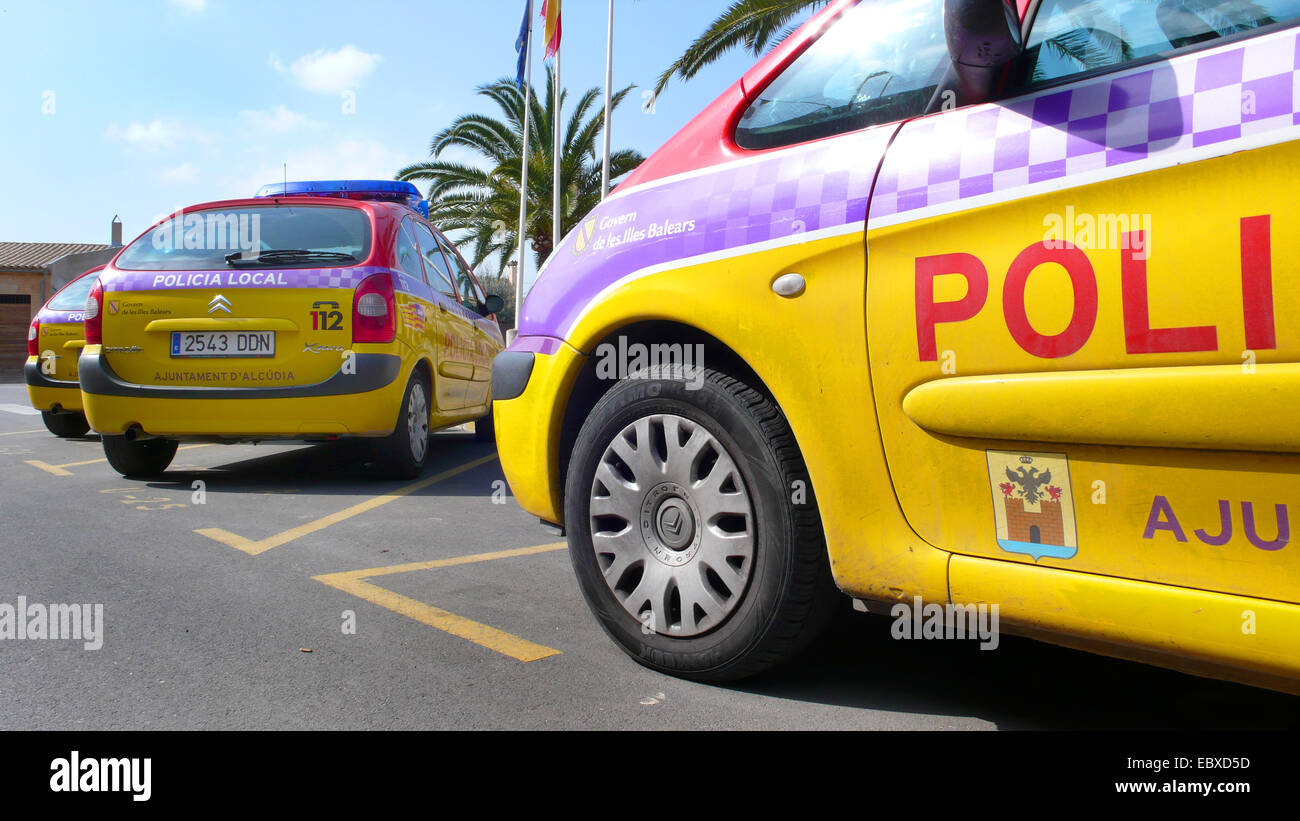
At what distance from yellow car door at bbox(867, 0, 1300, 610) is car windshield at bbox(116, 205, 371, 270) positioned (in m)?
4.06

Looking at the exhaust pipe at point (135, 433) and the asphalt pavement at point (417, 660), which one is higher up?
the exhaust pipe at point (135, 433)

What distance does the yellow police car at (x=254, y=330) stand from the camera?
5.26 metres

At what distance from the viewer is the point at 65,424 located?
28.5ft

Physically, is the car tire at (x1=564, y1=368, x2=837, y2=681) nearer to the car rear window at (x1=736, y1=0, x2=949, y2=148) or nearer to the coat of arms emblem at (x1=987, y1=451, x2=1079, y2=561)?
the coat of arms emblem at (x1=987, y1=451, x2=1079, y2=561)

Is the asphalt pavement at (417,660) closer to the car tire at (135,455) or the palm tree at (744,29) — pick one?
the car tire at (135,455)

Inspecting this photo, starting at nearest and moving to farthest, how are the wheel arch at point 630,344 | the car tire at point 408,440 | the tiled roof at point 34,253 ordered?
the wheel arch at point 630,344
the car tire at point 408,440
the tiled roof at point 34,253

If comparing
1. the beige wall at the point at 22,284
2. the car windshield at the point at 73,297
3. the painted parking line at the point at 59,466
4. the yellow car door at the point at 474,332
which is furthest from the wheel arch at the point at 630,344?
the beige wall at the point at 22,284

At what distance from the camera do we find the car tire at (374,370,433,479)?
563cm

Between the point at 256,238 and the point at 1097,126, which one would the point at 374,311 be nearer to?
the point at 256,238

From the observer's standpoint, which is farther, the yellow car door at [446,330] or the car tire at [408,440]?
the yellow car door at [446,330]

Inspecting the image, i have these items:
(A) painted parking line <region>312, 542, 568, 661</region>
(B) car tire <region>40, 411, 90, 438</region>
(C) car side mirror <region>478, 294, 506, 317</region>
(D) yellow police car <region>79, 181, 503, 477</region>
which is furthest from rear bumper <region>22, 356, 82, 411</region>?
(A) painted parking line <region>312, 542, 568, 661</region>

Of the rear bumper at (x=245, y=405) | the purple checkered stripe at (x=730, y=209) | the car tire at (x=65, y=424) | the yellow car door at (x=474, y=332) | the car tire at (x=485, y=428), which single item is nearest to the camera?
the purple checkered stripe at (x=730, y=209)

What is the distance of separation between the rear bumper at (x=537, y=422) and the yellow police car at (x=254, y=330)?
2537 mm
